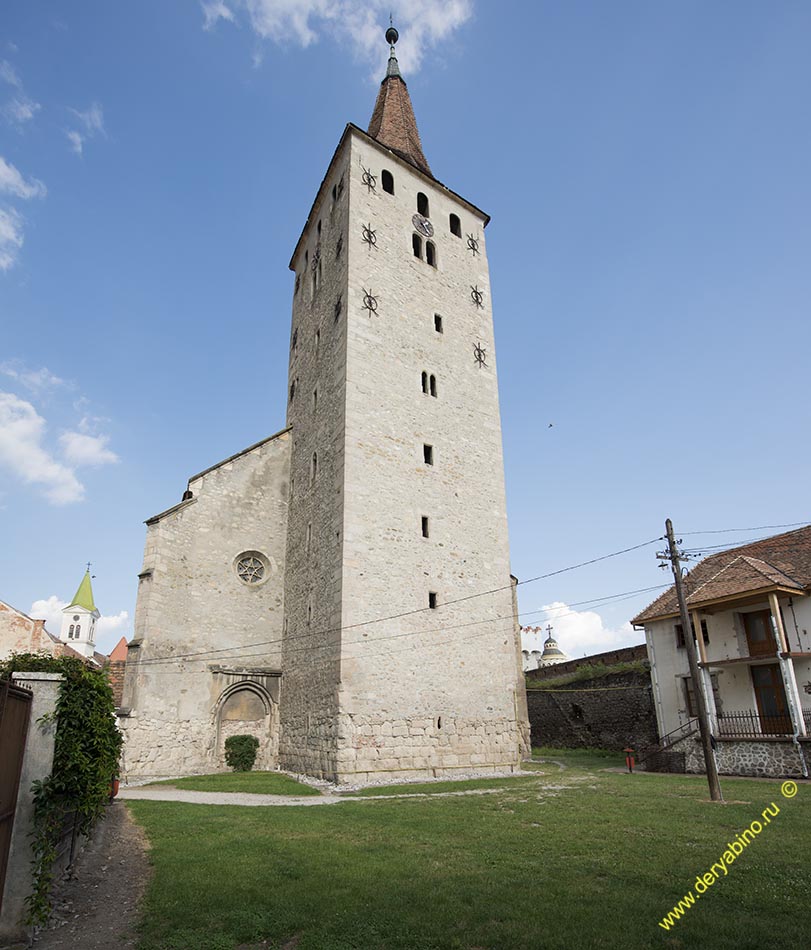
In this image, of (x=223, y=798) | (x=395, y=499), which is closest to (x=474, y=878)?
(x=223, y=798)

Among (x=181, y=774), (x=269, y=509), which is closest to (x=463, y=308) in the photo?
(x=269, y=509)

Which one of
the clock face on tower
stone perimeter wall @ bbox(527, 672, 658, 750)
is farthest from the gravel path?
the clock face on tower

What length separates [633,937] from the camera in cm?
495

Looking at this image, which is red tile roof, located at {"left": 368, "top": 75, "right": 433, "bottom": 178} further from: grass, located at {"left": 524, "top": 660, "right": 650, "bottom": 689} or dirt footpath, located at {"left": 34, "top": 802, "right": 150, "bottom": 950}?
dirt footpath, located at {"left": 34, "top": 802, "right": 150, "bottom": 950}

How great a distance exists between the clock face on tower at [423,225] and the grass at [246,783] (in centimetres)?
2140

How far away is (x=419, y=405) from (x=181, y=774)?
14.6m

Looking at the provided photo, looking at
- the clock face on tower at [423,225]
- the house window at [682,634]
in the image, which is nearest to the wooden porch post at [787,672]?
the house window at [682,634]

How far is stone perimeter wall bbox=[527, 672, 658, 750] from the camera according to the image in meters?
26.3

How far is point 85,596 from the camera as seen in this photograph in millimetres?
74750

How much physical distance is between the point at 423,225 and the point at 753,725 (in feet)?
73.2

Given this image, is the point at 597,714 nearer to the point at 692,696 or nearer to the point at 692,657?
the point at 692,696

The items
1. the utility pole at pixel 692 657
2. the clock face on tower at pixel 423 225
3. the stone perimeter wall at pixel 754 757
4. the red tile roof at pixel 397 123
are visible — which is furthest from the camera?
the red tile roof at pixel 397 123

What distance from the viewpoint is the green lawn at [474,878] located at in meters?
5.14

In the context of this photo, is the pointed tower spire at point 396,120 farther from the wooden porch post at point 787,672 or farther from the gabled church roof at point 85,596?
the gabled church roof at point 85,596
